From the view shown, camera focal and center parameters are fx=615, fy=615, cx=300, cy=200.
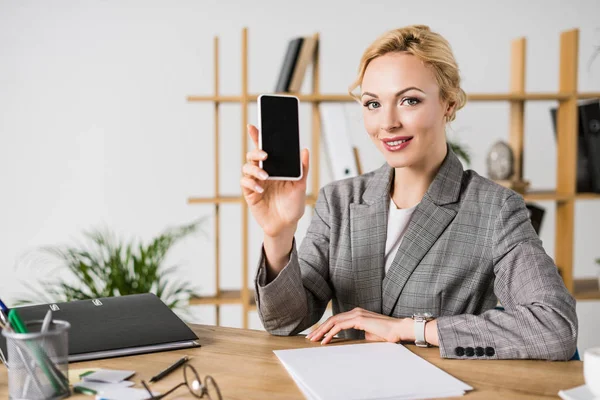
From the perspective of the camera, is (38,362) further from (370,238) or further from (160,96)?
(160,96)

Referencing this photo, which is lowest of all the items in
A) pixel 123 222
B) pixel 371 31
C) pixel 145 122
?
pixel 123 222

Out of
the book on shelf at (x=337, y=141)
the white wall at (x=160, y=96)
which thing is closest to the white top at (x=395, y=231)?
the book on shelf at (x=337, y=141)

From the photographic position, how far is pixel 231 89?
333 cm

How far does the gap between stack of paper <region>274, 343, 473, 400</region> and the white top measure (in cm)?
42

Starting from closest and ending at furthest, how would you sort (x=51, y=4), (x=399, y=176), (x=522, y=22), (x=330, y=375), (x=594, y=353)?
(x=594, y=353) < (x=330, y=375) < (x=399, y=176) < (x=51, y=4) < (x=522, y=22)

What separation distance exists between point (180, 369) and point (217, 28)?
2.58 metres

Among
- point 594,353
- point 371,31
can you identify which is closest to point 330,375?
point 594,353

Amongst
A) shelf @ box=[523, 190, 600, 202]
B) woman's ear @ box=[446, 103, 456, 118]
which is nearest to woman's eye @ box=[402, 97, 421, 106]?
woman's ear @ box=[446, 103, 456, 118]

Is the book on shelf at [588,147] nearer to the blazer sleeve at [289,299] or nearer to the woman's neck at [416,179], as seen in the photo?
the woman's neck at [416,179]

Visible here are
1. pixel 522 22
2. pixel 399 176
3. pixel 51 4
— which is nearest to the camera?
pixel 399 176

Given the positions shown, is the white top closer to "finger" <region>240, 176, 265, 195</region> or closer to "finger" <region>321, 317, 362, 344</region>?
"finger" <region>321, 317, 362, 344</region>

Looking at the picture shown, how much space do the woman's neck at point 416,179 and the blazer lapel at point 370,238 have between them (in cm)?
4

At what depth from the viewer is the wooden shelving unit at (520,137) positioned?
282 cm

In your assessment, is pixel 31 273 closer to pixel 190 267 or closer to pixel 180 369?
pixel 190 267
